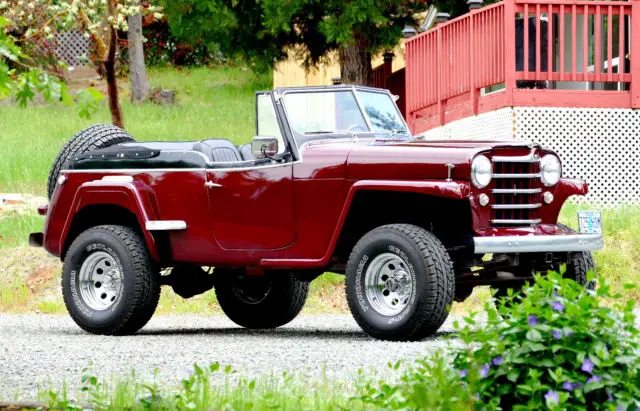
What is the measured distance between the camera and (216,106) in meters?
34.4

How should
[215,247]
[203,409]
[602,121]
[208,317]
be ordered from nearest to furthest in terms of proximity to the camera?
1. [203,409]
2. [215,247]
3. [208,317]
4. [602,121]

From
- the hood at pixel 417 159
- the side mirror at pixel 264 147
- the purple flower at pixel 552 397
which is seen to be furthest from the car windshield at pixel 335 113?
the purple flower at pixel 552 397

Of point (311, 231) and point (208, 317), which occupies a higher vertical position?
point (311, 231)

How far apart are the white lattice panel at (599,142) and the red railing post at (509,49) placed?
544 millimetres

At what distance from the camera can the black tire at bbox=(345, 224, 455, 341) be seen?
29.7 ft

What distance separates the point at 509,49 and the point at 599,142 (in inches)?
69.3

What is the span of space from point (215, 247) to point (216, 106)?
24.1 meters

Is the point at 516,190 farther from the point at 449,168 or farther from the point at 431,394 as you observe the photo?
the point at 431,394

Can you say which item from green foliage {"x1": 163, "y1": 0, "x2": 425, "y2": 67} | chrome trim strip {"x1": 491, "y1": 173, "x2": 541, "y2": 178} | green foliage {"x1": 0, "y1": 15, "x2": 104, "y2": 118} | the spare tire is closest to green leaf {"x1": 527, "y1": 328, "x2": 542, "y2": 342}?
green foliage {"x1": 0, "y1": 15, "x2": 104, "y2": 118}

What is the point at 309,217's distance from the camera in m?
9.97

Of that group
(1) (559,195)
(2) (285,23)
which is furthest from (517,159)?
(2) (285,23)

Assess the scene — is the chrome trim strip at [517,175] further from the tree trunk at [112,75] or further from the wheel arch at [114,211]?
the tree trunk at [112,75]

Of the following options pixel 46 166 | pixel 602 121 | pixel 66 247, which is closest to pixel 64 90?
pixel 66 247

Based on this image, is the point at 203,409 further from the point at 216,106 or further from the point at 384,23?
the point at 216,106
